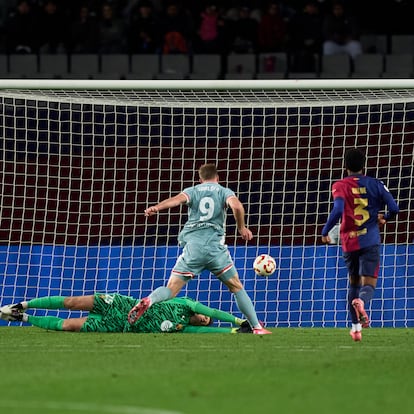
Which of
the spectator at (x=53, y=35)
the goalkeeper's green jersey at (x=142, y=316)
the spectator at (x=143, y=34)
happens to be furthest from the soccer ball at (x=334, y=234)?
the spectator at (x=53, y=35)

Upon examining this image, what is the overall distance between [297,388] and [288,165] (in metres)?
9.82

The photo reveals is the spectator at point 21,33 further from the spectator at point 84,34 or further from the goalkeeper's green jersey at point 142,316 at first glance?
the goalkeeper's green jersey at point 142,316

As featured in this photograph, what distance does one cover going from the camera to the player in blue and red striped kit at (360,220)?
39.3 feet

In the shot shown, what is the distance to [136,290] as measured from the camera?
613 inches

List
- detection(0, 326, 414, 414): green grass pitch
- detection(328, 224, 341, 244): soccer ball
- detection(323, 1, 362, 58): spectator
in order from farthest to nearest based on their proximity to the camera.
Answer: detection(323, 1, 362, 58): spectator → detection(328, 224, 341, 244): soccer ball → detection(0, 326, 414, 414): green grass pitch

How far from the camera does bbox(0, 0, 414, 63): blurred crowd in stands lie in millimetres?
23375

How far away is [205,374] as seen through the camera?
28.6 ft

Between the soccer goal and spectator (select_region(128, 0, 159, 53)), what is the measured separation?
4.70 metres

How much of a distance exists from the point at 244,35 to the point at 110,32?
263 cm

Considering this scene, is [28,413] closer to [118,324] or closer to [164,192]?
[118,324]

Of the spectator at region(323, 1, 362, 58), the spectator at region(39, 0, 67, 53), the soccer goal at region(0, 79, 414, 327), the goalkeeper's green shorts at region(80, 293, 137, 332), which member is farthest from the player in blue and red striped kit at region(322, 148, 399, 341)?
the spectator at region(39, 0, 67, 53)

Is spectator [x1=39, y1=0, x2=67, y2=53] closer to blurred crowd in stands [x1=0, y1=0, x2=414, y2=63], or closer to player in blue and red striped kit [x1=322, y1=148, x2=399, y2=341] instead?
blurred crowd in stands [x1=0, y1=0, x2=414, y2=63]

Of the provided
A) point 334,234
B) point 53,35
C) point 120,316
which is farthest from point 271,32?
point 334,234

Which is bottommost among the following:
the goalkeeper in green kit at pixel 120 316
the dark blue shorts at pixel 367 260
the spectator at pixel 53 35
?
the goalkeeper in green kit at pixel 120 316
